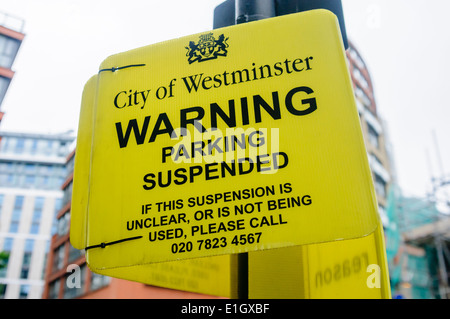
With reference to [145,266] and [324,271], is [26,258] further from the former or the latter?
[324,271]

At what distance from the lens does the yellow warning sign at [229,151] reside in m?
1.49

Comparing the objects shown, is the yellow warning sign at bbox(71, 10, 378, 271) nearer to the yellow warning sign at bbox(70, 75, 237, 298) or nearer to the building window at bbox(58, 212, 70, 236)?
the yellow warning sign at bbox(70, 75, 237, 298)

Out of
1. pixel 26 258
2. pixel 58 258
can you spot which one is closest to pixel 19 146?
pixel 26 258

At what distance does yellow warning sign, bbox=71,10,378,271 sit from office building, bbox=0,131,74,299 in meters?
49.3

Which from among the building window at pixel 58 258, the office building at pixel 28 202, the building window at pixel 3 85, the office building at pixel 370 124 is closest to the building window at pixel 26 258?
the office building at pixel 28 202

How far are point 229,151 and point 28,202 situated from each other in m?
56.7

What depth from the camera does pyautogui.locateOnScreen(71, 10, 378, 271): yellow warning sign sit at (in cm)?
149

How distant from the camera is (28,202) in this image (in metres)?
52.5

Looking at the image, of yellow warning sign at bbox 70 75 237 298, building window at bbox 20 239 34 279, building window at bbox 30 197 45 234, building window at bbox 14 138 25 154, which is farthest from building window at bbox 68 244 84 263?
building window at bbox 14 138 25 154

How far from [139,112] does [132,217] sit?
49 cm

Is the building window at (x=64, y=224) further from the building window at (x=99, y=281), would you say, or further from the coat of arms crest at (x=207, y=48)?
the coat of arms crest at (x=207, y=48)

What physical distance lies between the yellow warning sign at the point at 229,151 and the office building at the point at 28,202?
4933 centimetres
